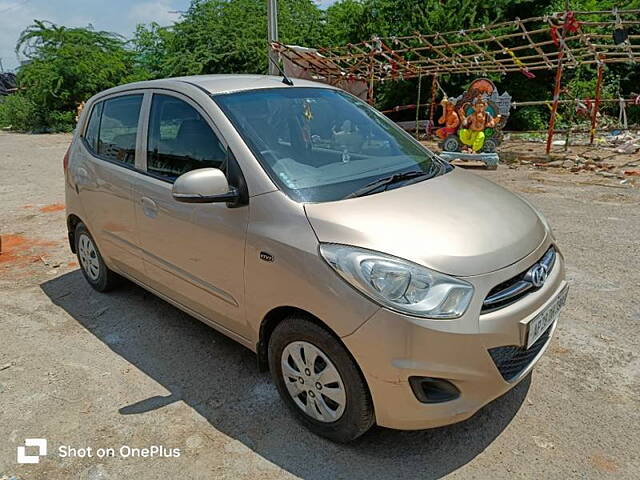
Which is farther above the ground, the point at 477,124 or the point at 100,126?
the point at 100,126

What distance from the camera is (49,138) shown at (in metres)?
19.4

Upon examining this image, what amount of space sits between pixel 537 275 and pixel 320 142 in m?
1.46

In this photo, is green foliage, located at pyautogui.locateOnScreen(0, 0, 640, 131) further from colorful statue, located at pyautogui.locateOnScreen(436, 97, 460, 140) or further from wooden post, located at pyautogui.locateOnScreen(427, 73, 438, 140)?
colorful statue, located at pyautogui.locateOnScreen(436, 97, 460, 140)

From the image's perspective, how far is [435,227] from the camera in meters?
2.28

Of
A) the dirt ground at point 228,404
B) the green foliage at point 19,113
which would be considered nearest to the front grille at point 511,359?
the dirt ground at point 228,404

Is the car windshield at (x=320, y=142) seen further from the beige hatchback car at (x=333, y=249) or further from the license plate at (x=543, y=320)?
the license plate at (x=543, y=320)

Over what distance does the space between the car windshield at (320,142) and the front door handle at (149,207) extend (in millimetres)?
820

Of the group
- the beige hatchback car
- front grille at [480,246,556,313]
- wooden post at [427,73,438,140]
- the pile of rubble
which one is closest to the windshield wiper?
the beige hatchback car

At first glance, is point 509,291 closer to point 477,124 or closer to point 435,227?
point 435,227

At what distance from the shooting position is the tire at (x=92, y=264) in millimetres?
4172

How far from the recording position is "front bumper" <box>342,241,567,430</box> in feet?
6.59

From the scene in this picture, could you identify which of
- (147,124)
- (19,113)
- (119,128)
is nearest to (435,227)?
(147,124)

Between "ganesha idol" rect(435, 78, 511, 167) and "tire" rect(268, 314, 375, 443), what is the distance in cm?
943
